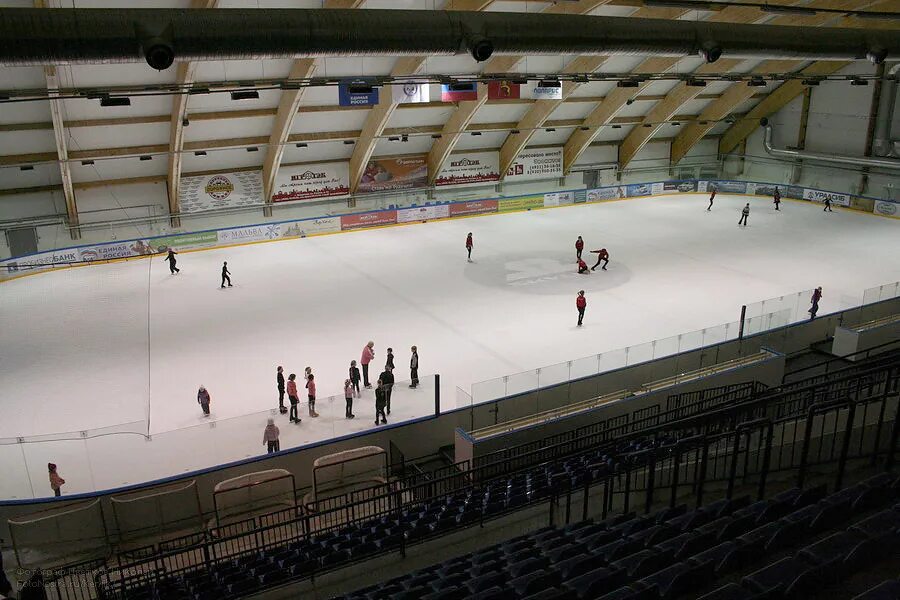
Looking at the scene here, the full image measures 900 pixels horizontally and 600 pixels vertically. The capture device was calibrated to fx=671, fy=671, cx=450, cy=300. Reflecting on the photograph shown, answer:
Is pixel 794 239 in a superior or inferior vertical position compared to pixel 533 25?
inferior

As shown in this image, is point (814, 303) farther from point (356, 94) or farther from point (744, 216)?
point (356, 94)

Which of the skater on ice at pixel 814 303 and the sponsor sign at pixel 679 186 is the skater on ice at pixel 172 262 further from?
the sponsor sign at pixel 679 186

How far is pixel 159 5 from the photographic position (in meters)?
18.2

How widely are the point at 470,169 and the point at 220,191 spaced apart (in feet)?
45.3

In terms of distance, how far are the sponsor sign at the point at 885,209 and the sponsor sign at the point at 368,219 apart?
80.2ft

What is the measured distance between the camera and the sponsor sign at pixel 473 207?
112ft

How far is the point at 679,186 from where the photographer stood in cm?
4053

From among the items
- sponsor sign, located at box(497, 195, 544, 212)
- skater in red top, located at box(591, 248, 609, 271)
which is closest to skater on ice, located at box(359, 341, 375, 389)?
skater in red top, located at box(591, 248, 609, 271)

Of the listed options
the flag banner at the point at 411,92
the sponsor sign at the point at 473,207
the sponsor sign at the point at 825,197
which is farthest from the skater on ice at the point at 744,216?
the flag banner at the point at 411,92

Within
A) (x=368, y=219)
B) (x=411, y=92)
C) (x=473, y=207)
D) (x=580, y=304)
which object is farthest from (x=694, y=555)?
(x=473, y=207)

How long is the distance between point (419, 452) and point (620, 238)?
18.5 meters

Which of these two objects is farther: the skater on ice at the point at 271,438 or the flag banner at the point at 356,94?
the flag banner at the point at 356,94

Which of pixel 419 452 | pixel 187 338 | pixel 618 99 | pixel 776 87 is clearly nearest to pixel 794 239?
pixel 618 99

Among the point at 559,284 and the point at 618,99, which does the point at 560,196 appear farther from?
the point at 559,284
